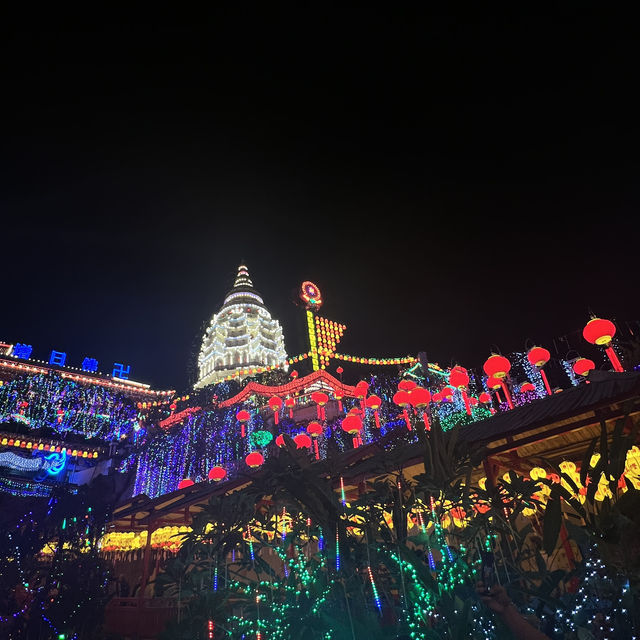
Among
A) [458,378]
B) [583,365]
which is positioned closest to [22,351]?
[458,378]

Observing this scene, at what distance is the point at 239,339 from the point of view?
142 ft

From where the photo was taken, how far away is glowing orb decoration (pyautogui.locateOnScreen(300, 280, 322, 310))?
25062mm

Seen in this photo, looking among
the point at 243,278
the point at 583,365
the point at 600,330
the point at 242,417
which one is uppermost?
the point at 243,278

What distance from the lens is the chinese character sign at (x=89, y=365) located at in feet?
89.0

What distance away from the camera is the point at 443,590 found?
9.95 ft

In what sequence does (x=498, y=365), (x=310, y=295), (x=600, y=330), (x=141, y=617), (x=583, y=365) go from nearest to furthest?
(x=141, y=617) < (x=600, y=330) < (x=498, y=365) < (x=583, y=365) < (x=310, y=295)

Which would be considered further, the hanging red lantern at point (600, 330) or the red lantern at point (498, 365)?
the red lantern at point (498, 365)

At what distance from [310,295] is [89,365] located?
1545 cm

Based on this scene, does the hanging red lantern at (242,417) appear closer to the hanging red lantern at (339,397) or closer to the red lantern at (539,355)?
the hanging red lantern at (339,397)

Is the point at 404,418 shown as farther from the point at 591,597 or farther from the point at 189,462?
the point at 591,597

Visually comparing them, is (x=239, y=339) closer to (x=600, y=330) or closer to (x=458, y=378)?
(x=458, y=378)

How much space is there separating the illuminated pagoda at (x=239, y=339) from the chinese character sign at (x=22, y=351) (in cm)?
1797

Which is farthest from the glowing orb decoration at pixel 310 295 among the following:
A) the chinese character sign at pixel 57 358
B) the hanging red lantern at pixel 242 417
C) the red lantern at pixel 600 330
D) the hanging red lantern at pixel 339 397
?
the red lantern at pixel 600 330

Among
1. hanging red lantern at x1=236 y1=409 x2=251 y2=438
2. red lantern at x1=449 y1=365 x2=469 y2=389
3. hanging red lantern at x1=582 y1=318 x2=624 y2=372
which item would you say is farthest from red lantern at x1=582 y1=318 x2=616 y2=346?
hanging red lantern at x1=236 y1=409 x2=251 y2=438
